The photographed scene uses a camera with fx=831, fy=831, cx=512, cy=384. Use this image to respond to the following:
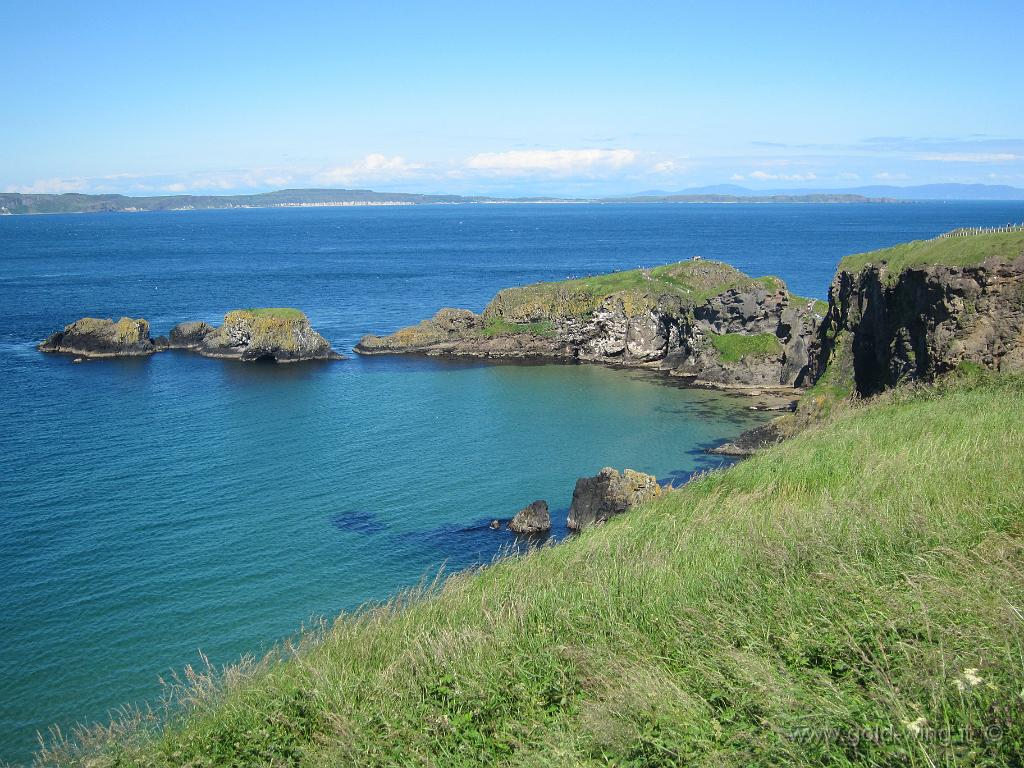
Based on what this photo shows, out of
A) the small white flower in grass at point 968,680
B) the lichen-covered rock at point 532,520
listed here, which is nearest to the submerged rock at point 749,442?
the lichen-covered rock at point 532,520

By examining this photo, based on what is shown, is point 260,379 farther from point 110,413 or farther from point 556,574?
Answer: point 556,574

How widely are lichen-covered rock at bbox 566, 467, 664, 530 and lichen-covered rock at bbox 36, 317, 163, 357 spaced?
2125 inches

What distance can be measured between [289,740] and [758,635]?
5076 mm

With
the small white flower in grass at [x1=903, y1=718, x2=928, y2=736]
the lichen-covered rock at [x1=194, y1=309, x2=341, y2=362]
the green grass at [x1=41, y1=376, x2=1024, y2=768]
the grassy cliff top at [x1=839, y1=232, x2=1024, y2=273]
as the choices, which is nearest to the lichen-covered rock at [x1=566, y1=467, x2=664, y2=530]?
the grassy cliff top at [x1=839, y1=232, x2=1024, y2=273]

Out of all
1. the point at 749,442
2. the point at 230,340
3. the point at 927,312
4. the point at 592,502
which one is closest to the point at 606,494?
the point at 592,502

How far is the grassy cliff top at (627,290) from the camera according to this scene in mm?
65750

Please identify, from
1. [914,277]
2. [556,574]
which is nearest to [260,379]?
[914,277]

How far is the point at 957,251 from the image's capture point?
35656mm

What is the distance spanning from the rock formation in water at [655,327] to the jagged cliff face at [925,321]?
483 inches

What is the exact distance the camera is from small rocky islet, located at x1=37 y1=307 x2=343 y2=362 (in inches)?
2768

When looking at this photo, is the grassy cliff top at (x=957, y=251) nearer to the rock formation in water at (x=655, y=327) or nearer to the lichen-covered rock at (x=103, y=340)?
the rock formation in water at (x=655, y=327)

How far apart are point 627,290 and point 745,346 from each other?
1351 cm

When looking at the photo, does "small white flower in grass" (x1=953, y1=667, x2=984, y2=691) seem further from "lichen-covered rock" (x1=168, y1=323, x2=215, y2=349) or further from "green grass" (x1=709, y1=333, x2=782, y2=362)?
"lichen-covered rock" (x1=168, y1=323, x2=215, y2=349)

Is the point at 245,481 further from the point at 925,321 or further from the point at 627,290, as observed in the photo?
the point at 627,290
